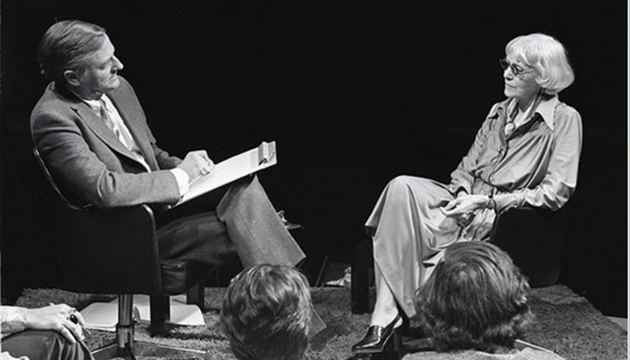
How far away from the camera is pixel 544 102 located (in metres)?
4.73

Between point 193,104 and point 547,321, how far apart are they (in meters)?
2.14

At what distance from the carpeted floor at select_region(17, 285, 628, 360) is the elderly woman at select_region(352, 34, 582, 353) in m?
0.37

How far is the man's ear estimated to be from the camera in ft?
13.9

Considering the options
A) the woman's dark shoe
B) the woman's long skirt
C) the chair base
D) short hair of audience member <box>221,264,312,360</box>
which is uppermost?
short hair of audience member <box>221,264,312,360</box>

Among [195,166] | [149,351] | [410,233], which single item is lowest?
[149,351]

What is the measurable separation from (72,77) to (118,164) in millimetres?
368

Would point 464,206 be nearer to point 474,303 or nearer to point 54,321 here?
point 474,303

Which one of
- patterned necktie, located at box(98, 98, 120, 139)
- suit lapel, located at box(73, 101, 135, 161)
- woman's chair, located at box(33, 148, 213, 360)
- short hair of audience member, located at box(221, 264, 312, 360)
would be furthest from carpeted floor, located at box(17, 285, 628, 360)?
short hair of audience member, located at box(221, 264, 312, 360)

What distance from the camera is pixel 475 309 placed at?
2.87 meters

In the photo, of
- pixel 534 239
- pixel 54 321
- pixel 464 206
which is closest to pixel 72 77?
pixel 54 321

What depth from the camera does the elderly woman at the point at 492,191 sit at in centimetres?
451

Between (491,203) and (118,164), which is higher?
(118,164)

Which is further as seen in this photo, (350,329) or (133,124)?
(350,329)

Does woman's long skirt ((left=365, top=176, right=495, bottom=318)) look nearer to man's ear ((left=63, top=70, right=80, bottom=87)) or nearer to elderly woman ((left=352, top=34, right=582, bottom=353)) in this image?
elderly woman ((left=352, top=34, right=582, bottom=353))
